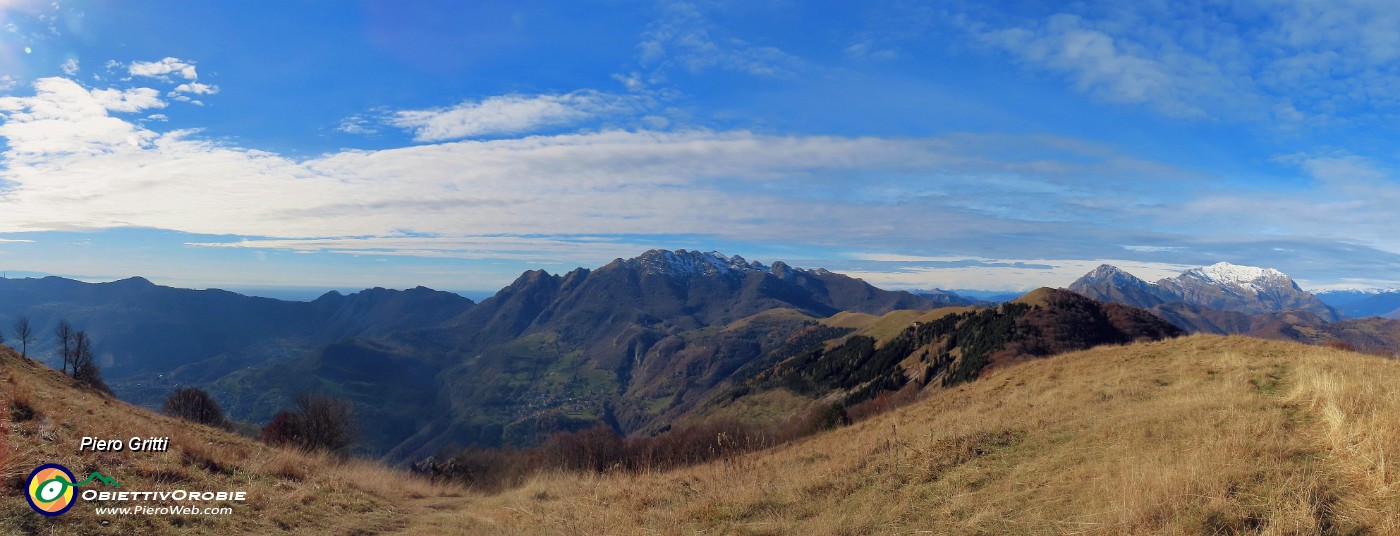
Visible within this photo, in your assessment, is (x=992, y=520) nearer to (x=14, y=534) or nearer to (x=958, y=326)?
(x=14, y=534)

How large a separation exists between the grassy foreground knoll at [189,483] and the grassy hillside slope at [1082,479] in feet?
6.52

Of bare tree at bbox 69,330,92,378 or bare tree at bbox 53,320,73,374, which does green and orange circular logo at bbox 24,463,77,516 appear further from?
bare tree at bbox 53,320,73,374

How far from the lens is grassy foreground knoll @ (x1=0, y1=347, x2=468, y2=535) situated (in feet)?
29.2

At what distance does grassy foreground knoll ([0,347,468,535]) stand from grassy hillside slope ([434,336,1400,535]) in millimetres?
1988

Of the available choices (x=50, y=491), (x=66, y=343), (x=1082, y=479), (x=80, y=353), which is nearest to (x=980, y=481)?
(x=1082, y=479)

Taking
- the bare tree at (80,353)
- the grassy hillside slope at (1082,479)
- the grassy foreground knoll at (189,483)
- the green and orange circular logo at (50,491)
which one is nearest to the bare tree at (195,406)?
the bare tree at (80,353)

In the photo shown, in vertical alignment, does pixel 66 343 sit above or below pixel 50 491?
below

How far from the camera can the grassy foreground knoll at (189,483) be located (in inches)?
351

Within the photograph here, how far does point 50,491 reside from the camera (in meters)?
9.13

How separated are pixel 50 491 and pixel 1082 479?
16.2 m

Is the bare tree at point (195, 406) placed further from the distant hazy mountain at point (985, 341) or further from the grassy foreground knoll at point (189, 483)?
the distant hazy mountain at point (985, 341)

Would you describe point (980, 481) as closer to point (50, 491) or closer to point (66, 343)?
point (50, 491)

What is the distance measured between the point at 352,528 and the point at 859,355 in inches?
7061

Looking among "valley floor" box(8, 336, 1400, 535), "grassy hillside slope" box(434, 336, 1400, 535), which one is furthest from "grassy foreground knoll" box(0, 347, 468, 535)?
"grassy hillside slope" box(434, 336, 1400, 535)
